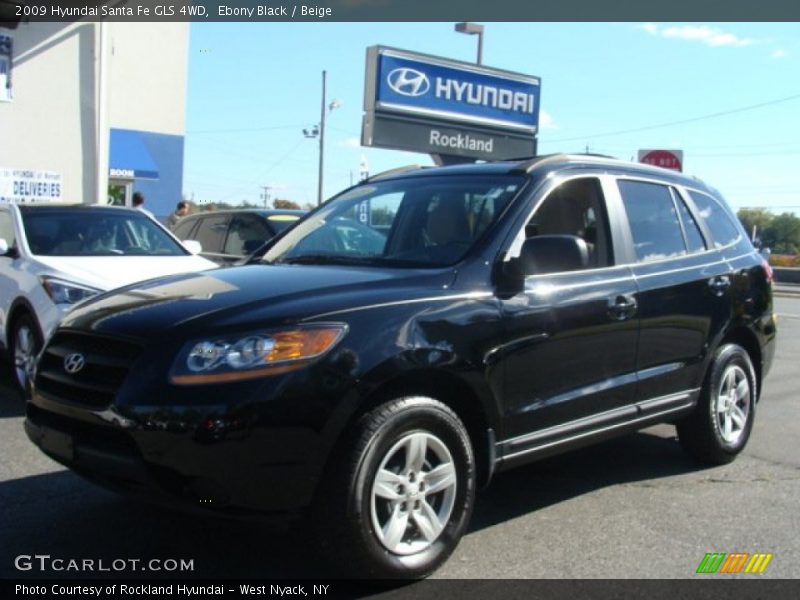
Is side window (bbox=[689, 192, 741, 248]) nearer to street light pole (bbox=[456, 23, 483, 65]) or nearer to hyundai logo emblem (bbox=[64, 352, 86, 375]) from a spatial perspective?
hyundai logo emblem (bbox=[64, 352, 86, 375])

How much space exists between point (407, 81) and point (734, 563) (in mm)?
14651

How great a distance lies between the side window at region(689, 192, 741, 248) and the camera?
18.3ft

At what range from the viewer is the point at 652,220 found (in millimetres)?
5109

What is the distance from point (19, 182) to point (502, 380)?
13.4 metres

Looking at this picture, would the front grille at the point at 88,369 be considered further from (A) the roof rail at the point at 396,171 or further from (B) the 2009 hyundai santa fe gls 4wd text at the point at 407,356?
(A) the roof rail at the point at 396,171

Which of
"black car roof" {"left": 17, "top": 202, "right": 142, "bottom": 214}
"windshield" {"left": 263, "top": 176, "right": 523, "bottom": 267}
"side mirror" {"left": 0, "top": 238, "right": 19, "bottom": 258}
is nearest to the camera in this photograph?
"windshield" {"left": 263, "top": 176, "right": 523, "bottom": 267}

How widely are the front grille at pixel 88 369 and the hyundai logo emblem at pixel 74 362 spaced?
0.01 meters

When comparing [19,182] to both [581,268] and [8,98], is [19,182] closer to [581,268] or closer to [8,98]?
[8,98]

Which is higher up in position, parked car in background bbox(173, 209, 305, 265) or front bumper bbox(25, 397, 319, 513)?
parked car in background bbox(173, 209, 305, 265)

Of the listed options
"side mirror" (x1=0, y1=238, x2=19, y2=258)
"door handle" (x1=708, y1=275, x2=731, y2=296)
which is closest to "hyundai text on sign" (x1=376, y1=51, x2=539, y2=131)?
"side mirror" (x1=0, y1=238, x2=19, y2=258)

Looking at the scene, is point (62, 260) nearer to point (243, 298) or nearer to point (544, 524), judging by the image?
point (243, 298)

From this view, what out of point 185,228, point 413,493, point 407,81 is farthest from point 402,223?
point 407,81

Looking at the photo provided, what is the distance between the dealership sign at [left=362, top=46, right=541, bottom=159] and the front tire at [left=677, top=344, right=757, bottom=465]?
40.9ft

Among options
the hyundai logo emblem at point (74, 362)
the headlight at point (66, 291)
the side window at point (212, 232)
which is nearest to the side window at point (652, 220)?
the hyundai logo emblem at point (74, 362)
